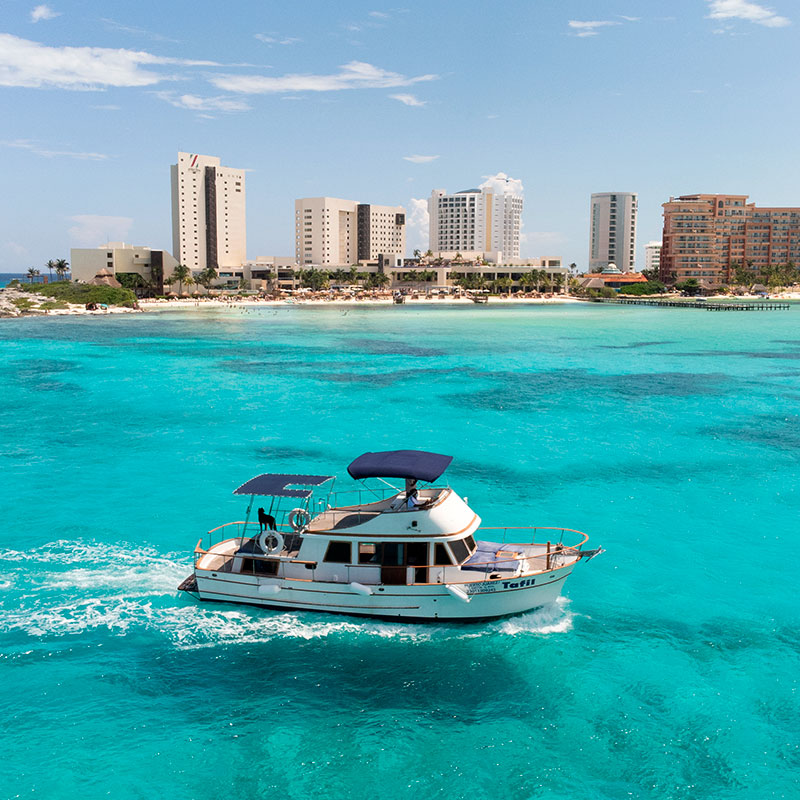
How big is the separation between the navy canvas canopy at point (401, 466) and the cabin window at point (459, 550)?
6.81 ft

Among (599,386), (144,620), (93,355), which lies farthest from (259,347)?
(144,620)

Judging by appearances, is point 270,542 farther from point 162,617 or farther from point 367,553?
point 162,617

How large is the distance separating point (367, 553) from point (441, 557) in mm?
2264

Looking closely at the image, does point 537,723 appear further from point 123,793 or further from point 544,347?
point 544,347

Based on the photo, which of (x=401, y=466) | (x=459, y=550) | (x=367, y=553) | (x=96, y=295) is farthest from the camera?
(x=96, y=295)

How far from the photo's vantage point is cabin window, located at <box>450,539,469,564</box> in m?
22.9

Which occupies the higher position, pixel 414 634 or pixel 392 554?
pixel 392 554

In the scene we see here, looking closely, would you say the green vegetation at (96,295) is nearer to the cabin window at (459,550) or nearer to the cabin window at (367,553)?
the cabin window at (367,553)

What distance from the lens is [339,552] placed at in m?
23.0

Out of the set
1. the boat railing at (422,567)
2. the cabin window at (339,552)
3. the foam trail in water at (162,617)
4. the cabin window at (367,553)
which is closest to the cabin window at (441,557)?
the boat railing at (422,567)

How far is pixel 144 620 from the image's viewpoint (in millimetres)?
23922

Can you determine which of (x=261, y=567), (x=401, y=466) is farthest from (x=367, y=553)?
(x=261, y=567)

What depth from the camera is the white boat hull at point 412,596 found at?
73.7 ft

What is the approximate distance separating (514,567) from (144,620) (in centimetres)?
1186
